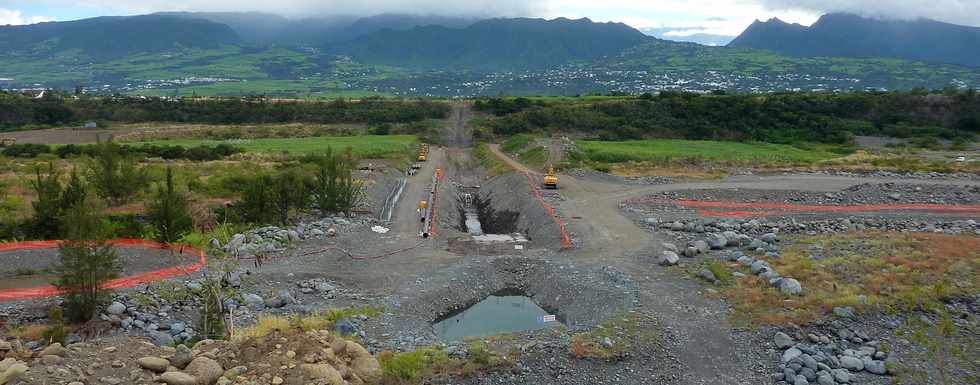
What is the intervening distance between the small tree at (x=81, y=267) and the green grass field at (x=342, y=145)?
3399 cm

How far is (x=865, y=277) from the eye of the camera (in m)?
19.9

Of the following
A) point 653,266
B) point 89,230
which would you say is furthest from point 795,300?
point 89,230

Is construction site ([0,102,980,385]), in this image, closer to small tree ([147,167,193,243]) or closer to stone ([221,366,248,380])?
stone ([221,366,248,380])

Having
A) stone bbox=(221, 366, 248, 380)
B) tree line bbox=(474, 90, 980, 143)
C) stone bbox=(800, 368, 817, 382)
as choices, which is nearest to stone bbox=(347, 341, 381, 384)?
stone bbox=(221, 366, 248, 380)

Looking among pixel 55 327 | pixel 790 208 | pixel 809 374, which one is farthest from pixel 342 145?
pixel 809 374

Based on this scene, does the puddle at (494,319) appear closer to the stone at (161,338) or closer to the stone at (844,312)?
the stone at (161,338)

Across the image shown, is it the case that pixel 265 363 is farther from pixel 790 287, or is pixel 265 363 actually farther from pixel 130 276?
pixel 790 287

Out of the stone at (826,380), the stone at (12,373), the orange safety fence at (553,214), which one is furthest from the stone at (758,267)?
the stone at (12,373)

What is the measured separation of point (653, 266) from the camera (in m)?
22.5

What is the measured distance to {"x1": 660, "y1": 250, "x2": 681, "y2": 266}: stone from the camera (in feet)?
73.6

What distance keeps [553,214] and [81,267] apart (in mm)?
20519

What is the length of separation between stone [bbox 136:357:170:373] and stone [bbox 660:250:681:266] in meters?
17.4

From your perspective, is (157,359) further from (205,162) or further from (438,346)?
(205,162)

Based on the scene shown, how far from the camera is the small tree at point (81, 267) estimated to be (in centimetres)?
1523
